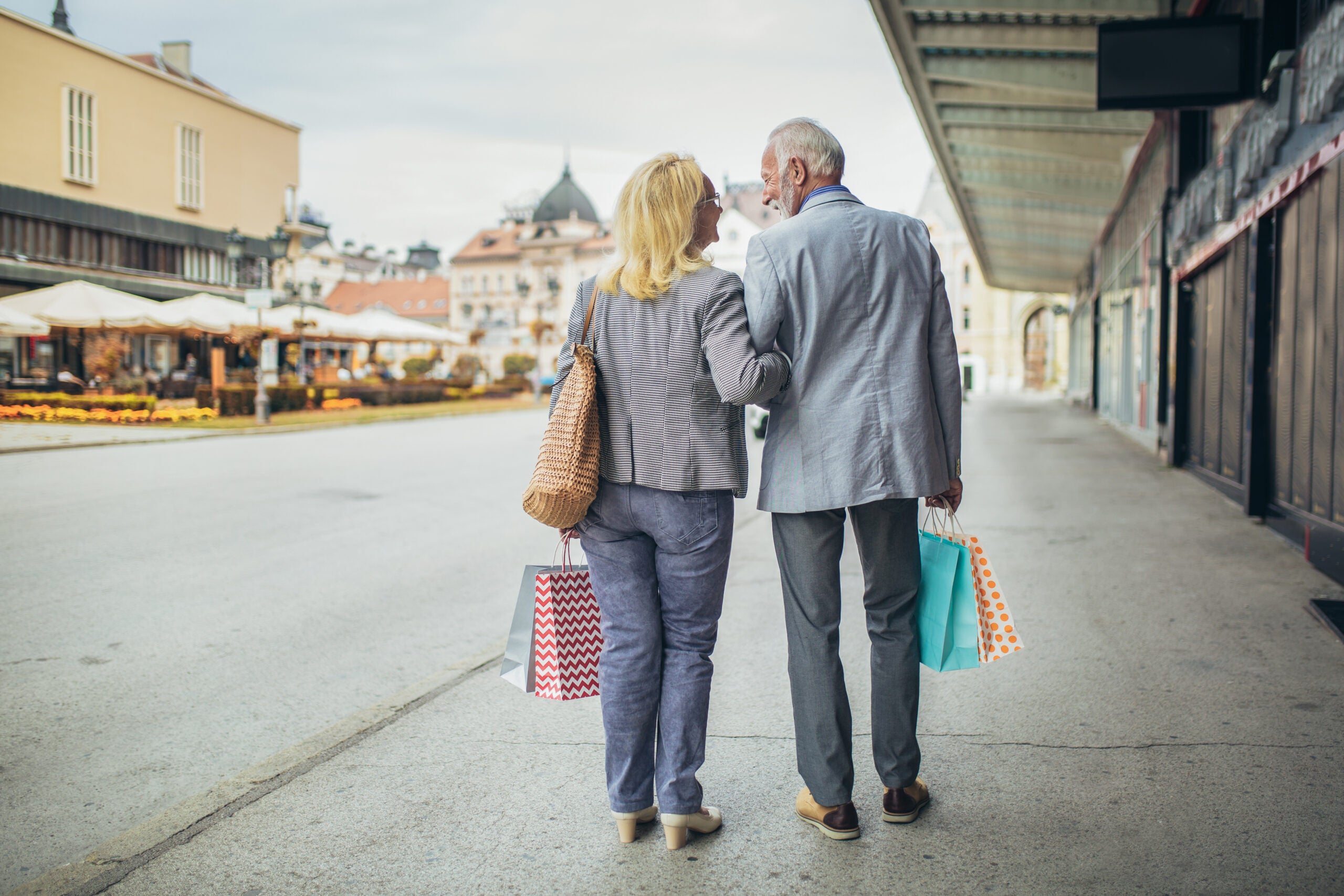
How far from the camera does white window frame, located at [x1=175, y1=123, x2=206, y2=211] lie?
39.7 m

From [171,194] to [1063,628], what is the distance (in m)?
41.0

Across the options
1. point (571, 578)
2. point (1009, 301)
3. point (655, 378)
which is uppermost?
point (1009, 301)

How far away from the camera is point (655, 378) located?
9.07ft

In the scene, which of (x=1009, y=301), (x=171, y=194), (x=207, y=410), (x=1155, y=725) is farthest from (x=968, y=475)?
(x=1009, y=301)

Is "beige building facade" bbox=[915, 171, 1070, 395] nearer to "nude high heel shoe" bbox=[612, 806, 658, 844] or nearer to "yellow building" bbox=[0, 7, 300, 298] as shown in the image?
"yellow building" bbox=[0, 7, 300, 298]

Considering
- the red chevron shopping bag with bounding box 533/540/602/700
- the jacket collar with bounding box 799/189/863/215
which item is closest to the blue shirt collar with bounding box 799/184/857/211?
the jacket collar with bounding box 799/189/863/215

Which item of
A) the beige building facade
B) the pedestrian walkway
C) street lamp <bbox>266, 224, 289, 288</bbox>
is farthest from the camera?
the beige building facade

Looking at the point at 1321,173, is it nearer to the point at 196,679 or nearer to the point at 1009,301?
the point at 196,679

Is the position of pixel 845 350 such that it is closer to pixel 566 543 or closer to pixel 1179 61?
pixel 566 543

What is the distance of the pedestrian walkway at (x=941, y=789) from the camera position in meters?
2.63

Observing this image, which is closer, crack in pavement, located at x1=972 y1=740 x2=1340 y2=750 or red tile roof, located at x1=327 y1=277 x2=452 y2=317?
crack in pavement, located at x1=972 y1=740 x2=1340 y2=750

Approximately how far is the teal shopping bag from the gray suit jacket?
0.25 meters

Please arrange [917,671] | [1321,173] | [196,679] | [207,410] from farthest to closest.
Answer: [207,410], [1321,173], [196,679], [917,671]

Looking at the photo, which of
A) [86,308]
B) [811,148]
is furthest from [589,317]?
[86,308]
